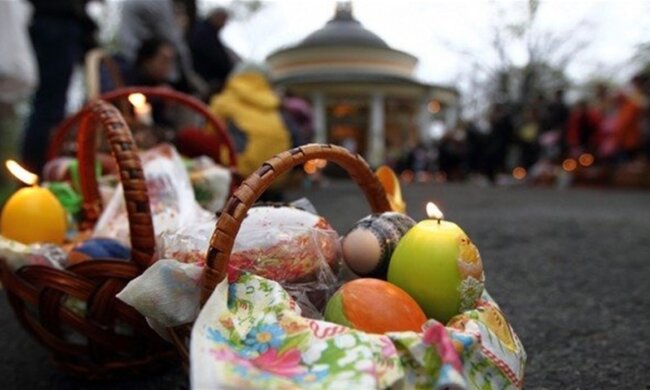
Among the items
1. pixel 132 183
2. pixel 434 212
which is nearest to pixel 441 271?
pixel 434 212

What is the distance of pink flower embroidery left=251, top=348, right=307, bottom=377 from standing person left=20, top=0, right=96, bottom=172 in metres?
2.55

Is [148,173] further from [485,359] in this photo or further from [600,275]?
[600,275]

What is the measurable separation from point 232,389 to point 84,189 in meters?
1.08

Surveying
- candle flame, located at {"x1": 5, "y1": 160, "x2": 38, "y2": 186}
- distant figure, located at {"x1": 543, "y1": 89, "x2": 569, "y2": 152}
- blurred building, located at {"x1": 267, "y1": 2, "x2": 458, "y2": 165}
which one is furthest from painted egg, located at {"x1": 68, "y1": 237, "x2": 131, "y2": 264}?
blurred building, located at {"x1": 267, "y1": 2, "x2": 458, "y2": 165}

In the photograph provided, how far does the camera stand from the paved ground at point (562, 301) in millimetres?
1296

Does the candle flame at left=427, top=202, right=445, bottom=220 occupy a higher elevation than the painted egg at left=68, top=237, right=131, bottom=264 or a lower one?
higher

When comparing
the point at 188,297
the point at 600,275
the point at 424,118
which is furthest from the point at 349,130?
the point at 188,297

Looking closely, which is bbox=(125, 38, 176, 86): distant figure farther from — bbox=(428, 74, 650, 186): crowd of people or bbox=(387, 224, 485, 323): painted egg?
bbox=(428, 74, 650, 186): crowd of people

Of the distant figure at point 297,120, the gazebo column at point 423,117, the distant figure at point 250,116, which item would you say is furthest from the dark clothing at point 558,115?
the gazebo column at point 423,117

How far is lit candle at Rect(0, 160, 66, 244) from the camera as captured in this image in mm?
1465

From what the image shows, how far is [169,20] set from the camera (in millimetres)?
3639

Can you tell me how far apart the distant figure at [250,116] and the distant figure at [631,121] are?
15.5ft

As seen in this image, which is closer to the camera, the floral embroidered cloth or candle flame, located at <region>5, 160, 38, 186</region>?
the floral embroidered cloth

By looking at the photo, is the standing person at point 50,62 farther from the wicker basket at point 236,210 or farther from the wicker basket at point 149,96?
the wicker basket at point 236,210
